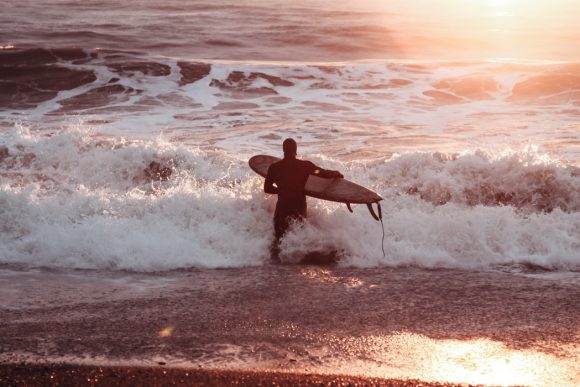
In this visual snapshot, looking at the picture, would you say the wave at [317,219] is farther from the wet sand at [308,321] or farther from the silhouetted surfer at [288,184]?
the wet sand at [308,321]

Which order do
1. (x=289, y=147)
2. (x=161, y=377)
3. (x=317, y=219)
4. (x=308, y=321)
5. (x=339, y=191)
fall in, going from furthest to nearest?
(x=317, y=219), (x=339, y=191), (x=289, y=147), (x=308, y=321), (x=161, y=377)

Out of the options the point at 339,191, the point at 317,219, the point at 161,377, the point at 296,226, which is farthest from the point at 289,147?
the point at 161,377

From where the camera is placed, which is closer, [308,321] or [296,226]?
[308,321]

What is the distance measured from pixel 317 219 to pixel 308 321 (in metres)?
3.17

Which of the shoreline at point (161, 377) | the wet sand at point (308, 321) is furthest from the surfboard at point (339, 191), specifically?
the shoreline at point (161, 377)

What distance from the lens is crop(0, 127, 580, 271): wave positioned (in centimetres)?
816

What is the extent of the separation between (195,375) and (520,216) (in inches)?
250

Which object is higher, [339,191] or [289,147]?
[289,147]

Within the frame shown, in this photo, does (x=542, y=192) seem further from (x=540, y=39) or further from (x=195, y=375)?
(x=540, y=39)

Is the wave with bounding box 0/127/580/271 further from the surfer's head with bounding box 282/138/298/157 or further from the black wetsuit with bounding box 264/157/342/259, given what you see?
the surfer's head with bounding box 282/138/298/157

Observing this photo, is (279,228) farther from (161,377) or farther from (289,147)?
(161,377)

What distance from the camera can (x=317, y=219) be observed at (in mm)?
8930

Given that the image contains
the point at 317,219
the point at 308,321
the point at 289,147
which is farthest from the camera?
the point at 317,219

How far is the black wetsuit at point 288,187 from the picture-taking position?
823 cm
